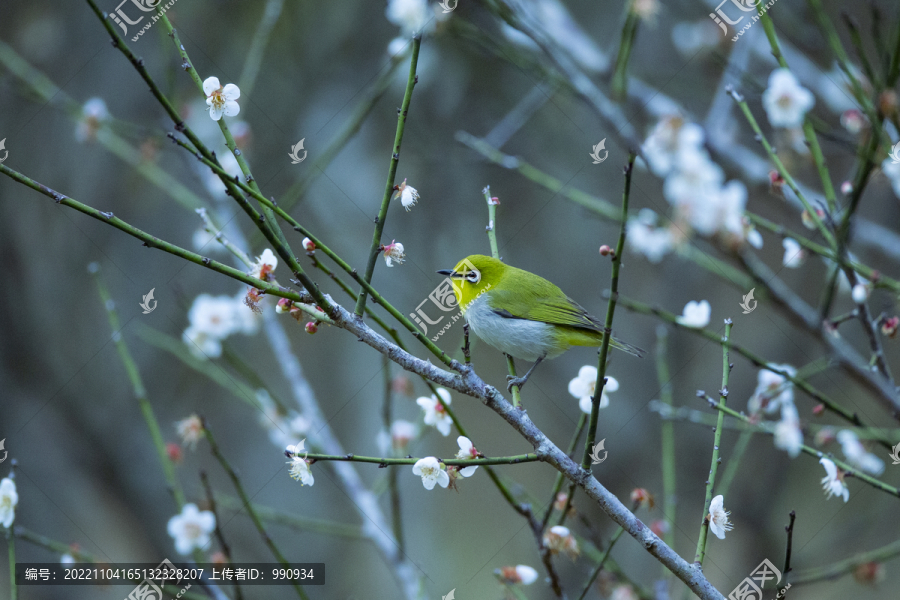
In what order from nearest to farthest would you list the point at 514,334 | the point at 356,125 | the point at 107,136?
the point at 514,334
the point at 356,125
the point at 107,136

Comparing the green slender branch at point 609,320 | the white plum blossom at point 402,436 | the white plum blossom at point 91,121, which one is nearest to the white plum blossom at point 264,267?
the green slender branch at point 609,320

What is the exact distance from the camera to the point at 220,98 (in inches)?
69.7

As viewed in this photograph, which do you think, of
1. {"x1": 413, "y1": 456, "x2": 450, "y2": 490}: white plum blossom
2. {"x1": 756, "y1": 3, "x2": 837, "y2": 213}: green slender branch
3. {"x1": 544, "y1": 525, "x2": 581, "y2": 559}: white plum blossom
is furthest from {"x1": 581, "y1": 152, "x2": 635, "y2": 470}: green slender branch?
{"x1": 756, "y1": 3, "x2": 837, "y2": 213}: green slender branch

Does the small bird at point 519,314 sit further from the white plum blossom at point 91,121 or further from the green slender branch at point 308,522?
the white plum blossom at point 91,121

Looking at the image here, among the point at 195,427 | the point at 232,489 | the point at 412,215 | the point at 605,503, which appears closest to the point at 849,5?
the point at 412,215

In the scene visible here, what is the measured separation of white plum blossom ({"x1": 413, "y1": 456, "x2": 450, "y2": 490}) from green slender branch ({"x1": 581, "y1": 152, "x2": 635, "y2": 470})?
361 mm

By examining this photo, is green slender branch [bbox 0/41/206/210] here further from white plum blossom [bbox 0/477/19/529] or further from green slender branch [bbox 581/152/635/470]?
green slender branch [bbox 581/152/635/470]

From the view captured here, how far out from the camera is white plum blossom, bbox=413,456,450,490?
161 cm

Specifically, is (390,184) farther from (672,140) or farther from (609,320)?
(672,140)

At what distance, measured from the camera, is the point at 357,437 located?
6051mm

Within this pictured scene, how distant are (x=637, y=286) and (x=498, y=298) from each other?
3.61 meters

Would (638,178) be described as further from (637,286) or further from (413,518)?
(413,518)

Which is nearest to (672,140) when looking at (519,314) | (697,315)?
(697,315)

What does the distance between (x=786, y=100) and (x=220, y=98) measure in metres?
1.92
